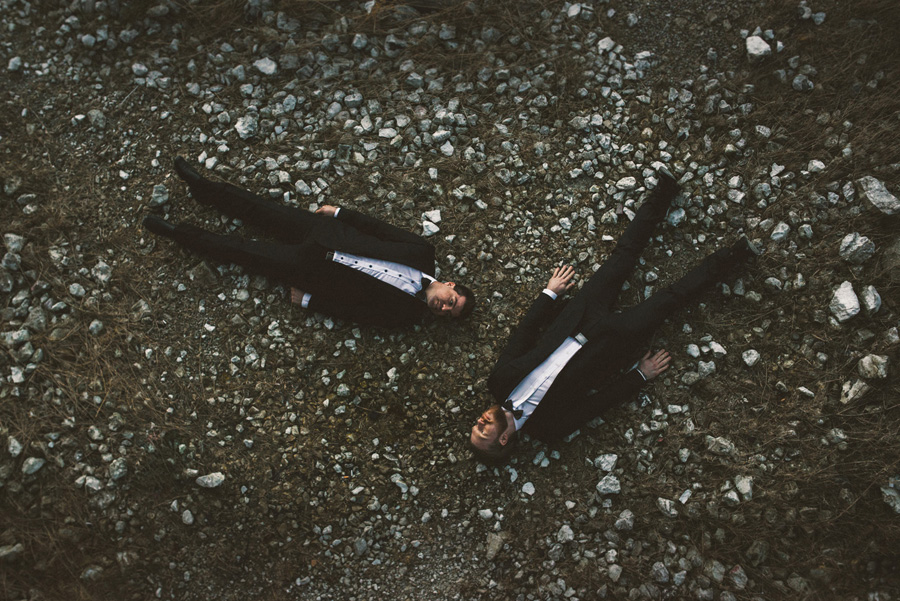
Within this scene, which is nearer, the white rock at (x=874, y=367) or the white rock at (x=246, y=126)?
the white rock at (x=874, y=367)

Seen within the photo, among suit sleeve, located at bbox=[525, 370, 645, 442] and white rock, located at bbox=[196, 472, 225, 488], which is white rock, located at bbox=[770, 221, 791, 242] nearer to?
suit sleeve, located at bbox=[525, 370, 645, 442]

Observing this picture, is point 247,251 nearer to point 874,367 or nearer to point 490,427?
point 490,427

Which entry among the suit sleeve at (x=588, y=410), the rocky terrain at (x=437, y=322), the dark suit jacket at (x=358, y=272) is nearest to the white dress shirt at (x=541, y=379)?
the suit sleeve at (x=588, y=410)

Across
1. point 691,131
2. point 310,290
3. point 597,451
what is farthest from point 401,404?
point 691,131

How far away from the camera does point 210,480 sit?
4.07 m

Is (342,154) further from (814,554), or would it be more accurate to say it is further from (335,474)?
(814,554)

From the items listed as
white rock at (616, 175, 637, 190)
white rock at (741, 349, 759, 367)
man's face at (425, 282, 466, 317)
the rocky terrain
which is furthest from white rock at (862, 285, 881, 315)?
man's face at (425, 282, 466, 317)

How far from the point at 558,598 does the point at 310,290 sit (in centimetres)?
333

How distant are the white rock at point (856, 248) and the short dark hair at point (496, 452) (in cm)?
310

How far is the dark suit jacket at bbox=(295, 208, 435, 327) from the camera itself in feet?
13.6

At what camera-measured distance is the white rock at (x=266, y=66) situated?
15.7 feet

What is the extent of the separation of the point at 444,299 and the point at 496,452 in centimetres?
134

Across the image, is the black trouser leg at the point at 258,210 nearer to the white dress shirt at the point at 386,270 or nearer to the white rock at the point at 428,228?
the white dress shirt at the point at 386,270

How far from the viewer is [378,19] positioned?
4809 millimetres
